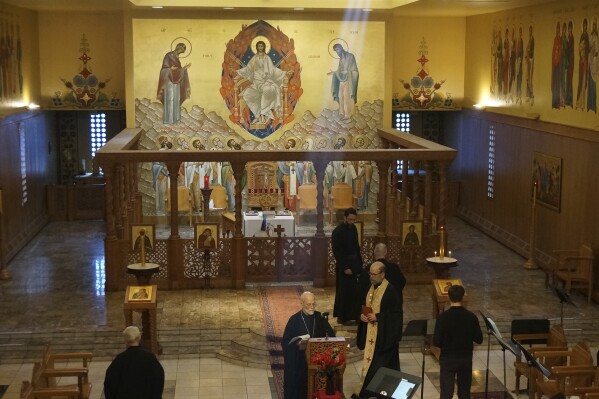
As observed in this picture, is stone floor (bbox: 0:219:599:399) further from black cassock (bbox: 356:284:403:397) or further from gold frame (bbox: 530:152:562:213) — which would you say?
black cassock (bbox: 356:284:403:397)

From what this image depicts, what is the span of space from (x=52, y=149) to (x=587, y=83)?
14.0 meters

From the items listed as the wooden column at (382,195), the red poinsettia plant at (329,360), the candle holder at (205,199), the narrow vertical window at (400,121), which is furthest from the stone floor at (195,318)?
the narrow vertical window at (400,121)

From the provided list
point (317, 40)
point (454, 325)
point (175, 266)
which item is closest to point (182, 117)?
point (317, 40)

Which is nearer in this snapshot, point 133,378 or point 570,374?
point 133,378

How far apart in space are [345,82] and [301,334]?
1355 cm

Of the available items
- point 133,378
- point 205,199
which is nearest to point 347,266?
point 133,378

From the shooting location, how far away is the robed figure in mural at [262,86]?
23.9 m

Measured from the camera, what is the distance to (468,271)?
19.4 m

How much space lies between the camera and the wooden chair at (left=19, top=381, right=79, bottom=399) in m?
10.2

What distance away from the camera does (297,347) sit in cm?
1142

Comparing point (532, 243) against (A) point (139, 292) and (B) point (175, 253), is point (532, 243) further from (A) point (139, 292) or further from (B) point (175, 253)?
(A) point (139, 292)

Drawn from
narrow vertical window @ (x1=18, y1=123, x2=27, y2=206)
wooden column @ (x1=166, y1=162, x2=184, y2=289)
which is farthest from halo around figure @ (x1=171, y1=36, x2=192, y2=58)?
wooden column @ (x1=166, y1=162, x2=184, y2=289)

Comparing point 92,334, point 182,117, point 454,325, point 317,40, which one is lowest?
point 92,334

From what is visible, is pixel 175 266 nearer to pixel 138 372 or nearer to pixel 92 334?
pixel 92 334
